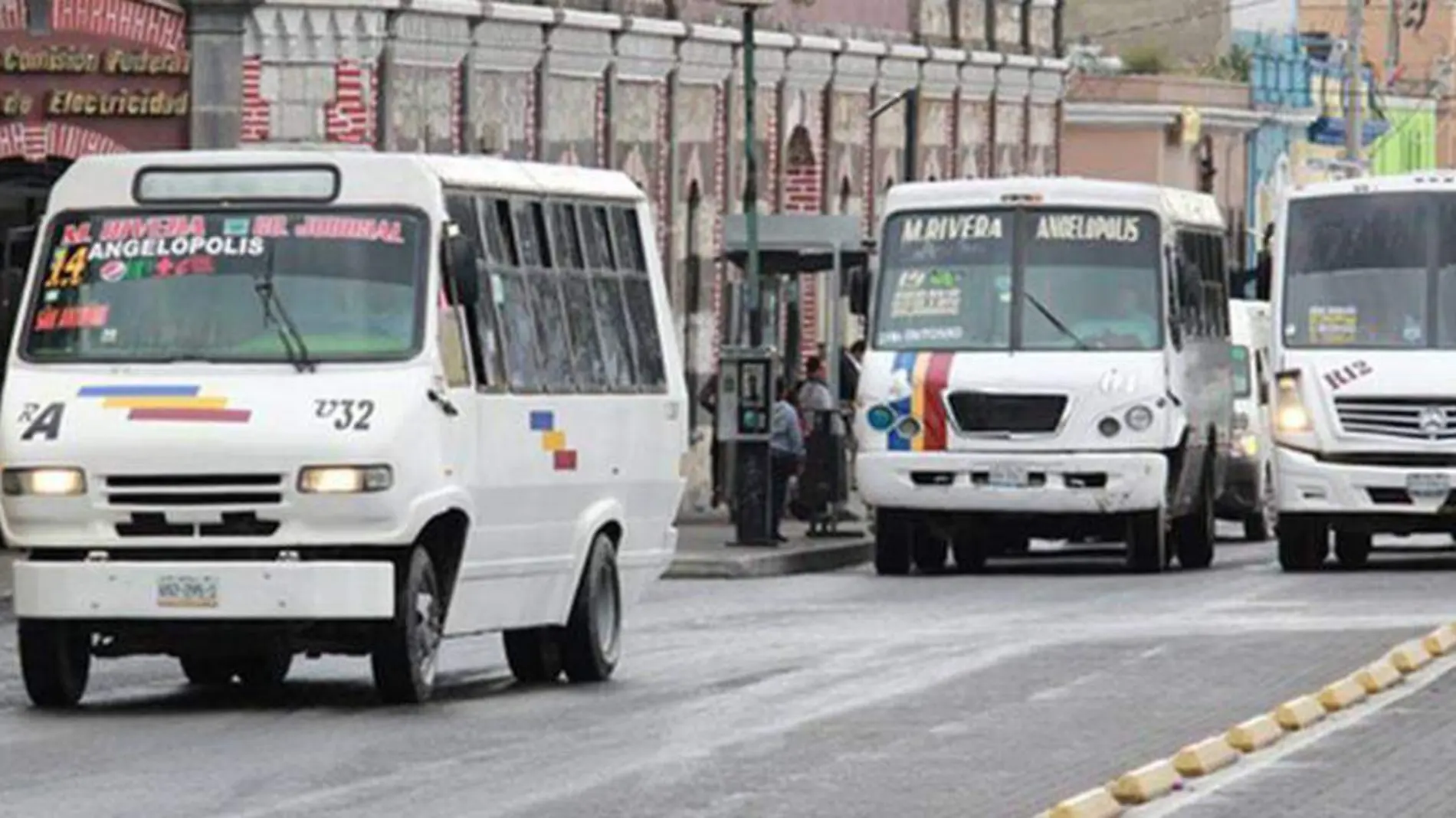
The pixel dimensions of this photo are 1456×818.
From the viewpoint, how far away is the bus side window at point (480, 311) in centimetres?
2178

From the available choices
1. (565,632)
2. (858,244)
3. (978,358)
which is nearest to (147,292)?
(565,632)

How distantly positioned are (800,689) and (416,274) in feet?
8.76

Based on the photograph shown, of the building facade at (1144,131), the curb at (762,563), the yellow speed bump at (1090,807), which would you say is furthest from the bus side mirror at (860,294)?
the building facade at (1144,131)

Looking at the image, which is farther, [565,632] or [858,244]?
[858,244]

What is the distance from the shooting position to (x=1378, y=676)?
22141 mm

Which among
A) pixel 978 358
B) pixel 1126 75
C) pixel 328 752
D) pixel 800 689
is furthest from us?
pixel 1126 75

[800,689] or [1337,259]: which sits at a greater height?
[1337,259]

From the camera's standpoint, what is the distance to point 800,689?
22203 millimetres

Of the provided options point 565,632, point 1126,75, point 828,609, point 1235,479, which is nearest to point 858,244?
point 1235,479

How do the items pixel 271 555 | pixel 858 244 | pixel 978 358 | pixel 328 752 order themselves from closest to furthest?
pixel 328 752 → pixel 271 555 → pixel 978 358 → pixel 858 244

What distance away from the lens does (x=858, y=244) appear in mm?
42594

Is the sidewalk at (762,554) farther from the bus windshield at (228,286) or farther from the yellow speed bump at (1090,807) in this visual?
the yellow speed bump at (1090,807)

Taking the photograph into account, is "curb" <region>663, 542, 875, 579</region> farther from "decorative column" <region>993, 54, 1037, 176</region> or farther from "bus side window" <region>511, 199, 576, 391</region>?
"decorative column" <region>993, 54, 1037, 176</region>

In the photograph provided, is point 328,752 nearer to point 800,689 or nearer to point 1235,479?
point 800,689
